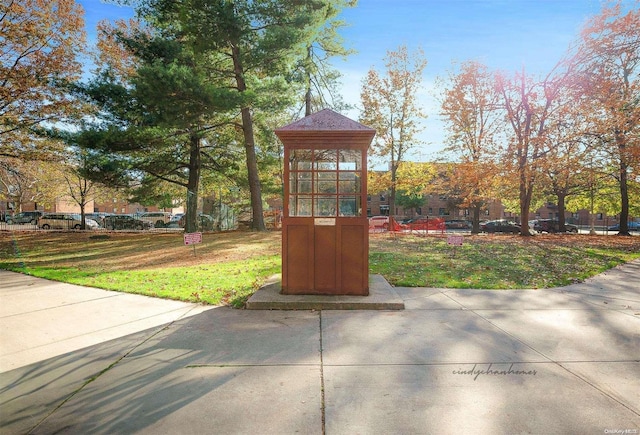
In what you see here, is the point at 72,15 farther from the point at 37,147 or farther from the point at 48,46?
Result: the point at 37,147

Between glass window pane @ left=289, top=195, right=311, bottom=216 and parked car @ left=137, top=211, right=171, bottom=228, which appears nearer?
glass window pane @ left=289, top=195, right=311, bottom=216

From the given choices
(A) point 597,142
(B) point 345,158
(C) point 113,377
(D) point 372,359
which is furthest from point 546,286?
(A) point 597,142

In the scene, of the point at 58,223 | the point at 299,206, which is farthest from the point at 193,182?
the point at 58,223

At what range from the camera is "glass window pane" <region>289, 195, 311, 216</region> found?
6.38 m

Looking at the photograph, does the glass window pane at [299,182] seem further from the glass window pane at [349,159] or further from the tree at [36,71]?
the tree at [36,71]

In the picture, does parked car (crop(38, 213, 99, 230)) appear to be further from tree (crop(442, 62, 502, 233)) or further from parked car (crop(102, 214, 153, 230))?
tree (crop(442, 62, 502, 233))

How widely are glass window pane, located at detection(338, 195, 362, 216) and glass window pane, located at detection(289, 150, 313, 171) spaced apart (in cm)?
88

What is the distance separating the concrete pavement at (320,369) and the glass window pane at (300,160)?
2563 mm

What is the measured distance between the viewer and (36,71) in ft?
66.0

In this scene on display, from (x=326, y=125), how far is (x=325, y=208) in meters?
1.48

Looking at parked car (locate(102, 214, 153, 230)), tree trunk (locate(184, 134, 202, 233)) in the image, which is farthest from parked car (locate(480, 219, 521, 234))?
parked car (locate(102, 214, 153, 230))

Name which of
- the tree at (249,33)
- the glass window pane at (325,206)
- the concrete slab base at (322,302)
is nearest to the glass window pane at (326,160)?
the glass window pane at (325,206)

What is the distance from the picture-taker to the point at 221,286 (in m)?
7.50

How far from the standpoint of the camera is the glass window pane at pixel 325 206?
6.36 m
